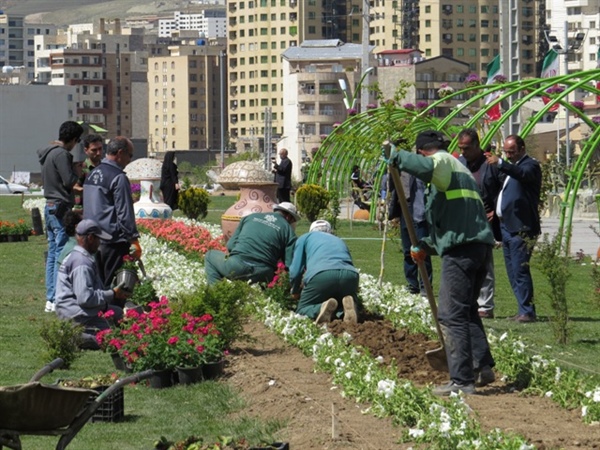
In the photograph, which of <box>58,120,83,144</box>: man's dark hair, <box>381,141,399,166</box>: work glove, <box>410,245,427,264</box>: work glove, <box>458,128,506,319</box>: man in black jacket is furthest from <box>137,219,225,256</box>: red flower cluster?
<box>381,141,399,166</box>: work glove

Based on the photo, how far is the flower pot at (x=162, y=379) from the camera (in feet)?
37.4

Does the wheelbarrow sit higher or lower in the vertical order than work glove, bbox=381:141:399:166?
lower

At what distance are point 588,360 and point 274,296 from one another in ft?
11.3

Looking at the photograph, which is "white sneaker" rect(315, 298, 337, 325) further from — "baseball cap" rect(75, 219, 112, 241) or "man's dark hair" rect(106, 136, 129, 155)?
"man's dark hair" rect(106, 136, 129, 155)

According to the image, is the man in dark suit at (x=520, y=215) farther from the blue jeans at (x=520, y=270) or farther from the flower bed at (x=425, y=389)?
the flower bed at (x=425, y=389)

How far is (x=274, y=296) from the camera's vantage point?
48.5 ft

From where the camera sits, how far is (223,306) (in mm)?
12188

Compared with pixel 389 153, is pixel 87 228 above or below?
below

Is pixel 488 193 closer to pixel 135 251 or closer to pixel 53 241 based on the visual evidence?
pixel 135 251

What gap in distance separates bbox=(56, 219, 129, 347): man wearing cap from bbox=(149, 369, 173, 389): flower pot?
5.46 ft

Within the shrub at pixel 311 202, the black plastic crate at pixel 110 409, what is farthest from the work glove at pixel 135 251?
the shrub at pixel 311 202

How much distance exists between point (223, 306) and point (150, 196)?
53.8 feet

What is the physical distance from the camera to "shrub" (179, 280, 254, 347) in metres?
12.2

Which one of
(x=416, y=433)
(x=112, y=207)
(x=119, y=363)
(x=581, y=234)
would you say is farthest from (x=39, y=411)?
(x=581, y=234)
